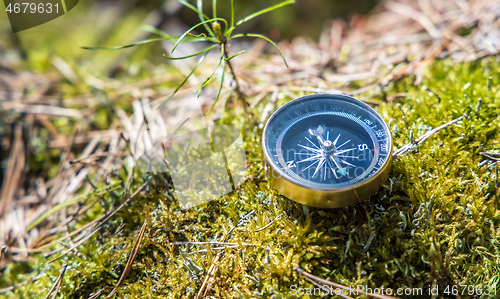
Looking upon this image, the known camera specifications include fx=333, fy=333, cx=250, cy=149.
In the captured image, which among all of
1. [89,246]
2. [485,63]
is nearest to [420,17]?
[485,63]

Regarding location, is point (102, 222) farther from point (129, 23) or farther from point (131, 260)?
point (129, 23)

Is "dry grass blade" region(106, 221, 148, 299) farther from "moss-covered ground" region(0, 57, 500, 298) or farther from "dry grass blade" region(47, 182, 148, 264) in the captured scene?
"dry grass blade" region(47, 182, 148, 264)

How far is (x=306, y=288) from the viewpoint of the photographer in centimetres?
203

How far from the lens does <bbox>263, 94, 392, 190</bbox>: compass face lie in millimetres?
2096

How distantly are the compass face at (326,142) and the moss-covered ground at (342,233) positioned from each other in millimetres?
273

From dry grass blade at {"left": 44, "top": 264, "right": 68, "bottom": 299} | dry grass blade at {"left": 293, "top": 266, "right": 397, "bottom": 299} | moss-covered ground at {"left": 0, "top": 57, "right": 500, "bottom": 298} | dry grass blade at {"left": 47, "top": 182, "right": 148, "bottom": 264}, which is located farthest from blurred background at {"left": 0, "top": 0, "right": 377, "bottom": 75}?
dry grass blade at {"left": 293, "top": 266, "right": 397, "bottom": 299}

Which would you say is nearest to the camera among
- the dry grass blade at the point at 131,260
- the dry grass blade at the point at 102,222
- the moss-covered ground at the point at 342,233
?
the moss-covered ground at the point at 342,233

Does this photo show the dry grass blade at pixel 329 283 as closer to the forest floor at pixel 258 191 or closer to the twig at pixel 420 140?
the forest floor at pixel 258 191

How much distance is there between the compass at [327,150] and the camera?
1989 mm

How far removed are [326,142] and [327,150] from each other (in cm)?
5

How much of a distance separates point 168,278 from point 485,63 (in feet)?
11.2

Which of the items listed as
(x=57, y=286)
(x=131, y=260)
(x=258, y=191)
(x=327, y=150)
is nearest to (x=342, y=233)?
(x=327, y=150)

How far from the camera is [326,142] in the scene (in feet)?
7.04

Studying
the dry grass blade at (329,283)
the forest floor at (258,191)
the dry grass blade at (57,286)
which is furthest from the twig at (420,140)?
the dry grass blade at (57,286)
